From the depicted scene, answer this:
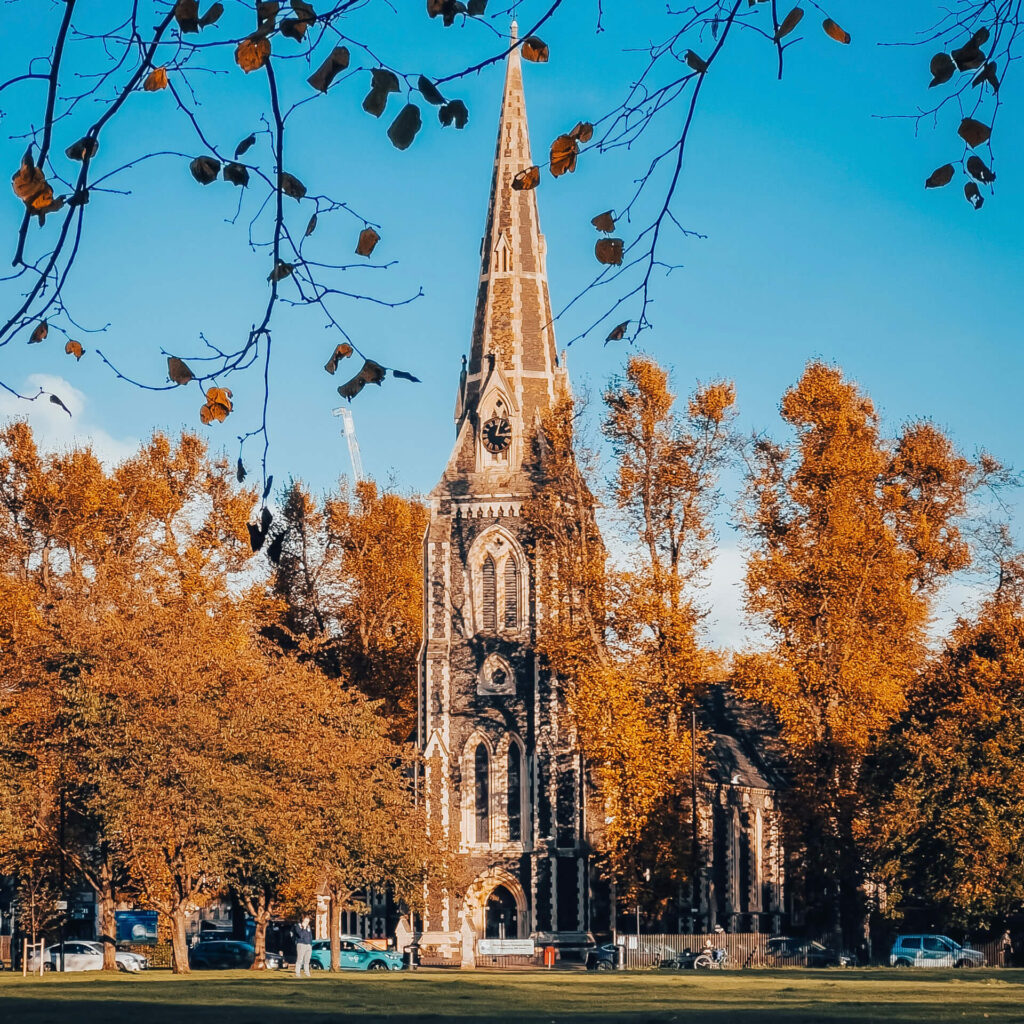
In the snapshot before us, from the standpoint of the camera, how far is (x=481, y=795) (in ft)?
202

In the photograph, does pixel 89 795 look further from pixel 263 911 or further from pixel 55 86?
pixel 55 86

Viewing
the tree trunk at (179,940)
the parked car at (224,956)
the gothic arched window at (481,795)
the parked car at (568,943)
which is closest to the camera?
the tree trunk at (179,940)

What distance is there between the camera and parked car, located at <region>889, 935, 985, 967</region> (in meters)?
49.5

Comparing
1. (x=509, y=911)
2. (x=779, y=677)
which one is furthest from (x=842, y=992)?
(x=509, y=911)

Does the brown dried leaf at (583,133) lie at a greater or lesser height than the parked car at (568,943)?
greater

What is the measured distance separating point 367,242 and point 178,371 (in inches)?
39.4

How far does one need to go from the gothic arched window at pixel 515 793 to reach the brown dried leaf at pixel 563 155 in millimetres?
54656

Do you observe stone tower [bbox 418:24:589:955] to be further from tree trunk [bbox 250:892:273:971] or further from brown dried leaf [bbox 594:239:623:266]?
brown dried leaf [bbox 594:239:623:266]

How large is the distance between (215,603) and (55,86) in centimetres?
5495

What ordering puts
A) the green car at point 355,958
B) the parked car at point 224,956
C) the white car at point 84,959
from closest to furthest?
the white car at point 84,959 → the green car at point 355,958 → the parked car at point 224,956

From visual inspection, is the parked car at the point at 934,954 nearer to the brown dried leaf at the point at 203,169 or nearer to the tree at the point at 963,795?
the tree at the point at 963,795

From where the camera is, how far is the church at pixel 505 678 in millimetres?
59969

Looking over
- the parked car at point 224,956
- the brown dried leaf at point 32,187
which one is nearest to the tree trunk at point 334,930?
the parked car at point 224,956

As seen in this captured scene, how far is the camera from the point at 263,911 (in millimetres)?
45562
